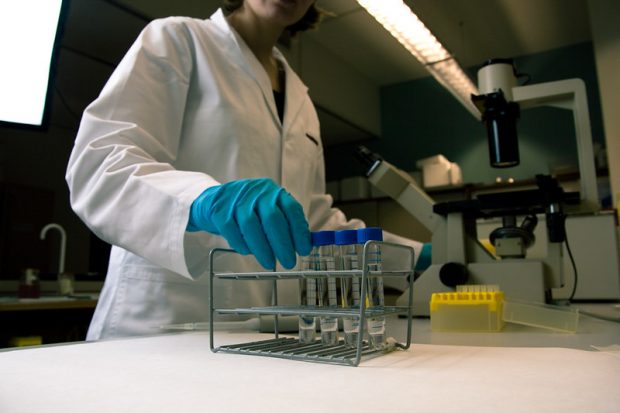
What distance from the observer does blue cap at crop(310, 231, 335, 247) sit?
562mm

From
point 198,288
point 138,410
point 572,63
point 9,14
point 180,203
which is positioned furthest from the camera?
point 572,63

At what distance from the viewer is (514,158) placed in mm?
1210

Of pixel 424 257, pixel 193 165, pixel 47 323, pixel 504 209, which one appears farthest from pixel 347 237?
pixel 47 323

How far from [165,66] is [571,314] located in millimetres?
932

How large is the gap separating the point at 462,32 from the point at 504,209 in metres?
2.73

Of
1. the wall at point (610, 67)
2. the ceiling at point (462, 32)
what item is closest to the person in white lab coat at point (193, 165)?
the ceiling at point (462, 32)

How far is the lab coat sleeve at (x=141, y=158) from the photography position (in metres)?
0.75

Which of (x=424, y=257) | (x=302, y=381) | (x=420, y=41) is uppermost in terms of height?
(x=420, y=41)

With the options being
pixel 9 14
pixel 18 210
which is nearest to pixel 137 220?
pixel 9 14

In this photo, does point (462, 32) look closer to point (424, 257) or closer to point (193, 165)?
point (424, 257)

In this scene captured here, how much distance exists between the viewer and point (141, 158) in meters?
0.83

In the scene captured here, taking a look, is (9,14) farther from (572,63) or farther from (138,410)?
(572,63)

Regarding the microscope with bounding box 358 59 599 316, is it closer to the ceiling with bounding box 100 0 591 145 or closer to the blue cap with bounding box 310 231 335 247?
the blue cap with bounding box 310 231 335 247

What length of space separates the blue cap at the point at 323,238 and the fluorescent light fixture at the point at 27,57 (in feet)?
4.47
